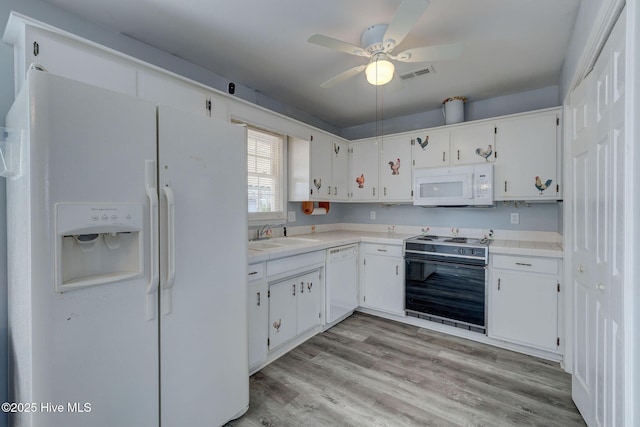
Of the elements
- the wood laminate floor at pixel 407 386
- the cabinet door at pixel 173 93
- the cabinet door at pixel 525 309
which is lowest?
the wood laminate floor at pixel 407 386

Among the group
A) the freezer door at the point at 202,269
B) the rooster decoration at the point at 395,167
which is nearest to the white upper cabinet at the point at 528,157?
the rooster decoration at the point at 395,167

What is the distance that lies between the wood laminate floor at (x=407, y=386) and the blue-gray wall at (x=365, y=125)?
1.36 metres

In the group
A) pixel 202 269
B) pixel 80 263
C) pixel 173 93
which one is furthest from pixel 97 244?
pixel 173 93

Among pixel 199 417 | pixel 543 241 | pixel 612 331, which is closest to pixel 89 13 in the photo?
pixel 199 417

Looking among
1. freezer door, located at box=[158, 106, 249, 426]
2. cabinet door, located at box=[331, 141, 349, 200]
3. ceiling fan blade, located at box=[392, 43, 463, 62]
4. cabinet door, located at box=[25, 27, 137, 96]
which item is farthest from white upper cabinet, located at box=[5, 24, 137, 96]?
cabinet door, located at box=[331, 141, 349, 200]

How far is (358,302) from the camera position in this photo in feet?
11.2

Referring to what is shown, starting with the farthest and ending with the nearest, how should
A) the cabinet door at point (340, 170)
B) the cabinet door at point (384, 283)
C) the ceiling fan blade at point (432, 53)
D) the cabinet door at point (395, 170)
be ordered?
the cabinet door at point (340, 170) → the cabinet door at point (395, 170) → the cabinet door at point (384, 283) → the ceiling fan blade at point (432, 53)

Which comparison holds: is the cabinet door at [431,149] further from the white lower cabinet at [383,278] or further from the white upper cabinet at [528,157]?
the white lower cabinet at [383,278]

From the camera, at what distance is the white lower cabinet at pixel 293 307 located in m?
2.38

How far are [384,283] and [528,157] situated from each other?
1.93 m

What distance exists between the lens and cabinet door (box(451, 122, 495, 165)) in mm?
2953

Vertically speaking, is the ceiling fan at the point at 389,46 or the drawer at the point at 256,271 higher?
the ceiling fan at the point at 389,46

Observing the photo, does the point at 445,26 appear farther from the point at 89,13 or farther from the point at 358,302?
the point at 358,302

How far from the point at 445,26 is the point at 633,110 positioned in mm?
1443
